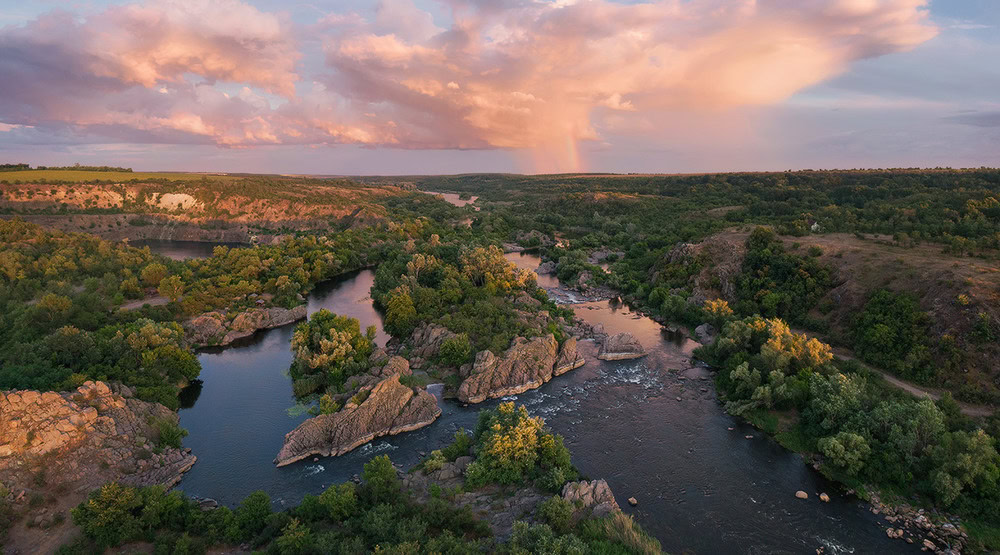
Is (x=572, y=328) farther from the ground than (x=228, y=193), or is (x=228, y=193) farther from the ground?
(x=228, y=193)

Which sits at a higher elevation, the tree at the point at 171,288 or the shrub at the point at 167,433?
the tree at the point at 171,288

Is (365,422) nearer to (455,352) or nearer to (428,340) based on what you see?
(455,352)

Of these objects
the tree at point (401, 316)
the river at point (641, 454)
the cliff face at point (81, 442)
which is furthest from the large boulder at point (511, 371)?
the cliff face at point (81, 442)

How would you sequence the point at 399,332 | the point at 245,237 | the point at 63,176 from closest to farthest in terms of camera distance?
the point at 399,332, the point at 245,237, the point at 63,176

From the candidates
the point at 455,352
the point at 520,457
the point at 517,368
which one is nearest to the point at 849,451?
the point at 520,457

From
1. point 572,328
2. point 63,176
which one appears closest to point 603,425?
point 572,328

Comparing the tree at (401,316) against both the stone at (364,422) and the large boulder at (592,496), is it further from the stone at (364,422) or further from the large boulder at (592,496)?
the large boulder at (592,496)

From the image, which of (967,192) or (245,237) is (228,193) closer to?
(245,237)
